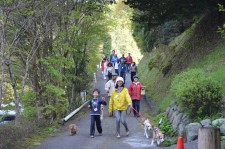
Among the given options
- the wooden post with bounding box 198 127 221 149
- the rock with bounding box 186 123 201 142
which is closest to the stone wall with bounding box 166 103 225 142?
the rock with bounding box 186 123 201 142

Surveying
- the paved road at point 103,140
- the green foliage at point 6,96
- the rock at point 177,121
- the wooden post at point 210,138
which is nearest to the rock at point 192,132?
the paved road at point 103,140

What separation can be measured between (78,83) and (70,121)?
8.28 meters

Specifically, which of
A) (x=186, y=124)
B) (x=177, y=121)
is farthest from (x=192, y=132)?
(x=177, y=121)

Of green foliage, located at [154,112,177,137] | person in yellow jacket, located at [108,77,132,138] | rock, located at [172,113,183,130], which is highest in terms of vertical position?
person in yellow jacket, located at [108,77,132,138]

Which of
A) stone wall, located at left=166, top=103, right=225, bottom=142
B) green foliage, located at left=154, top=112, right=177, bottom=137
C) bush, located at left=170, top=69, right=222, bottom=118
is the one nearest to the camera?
stone wall, located at left=166, top=103, right=225, bottom=142

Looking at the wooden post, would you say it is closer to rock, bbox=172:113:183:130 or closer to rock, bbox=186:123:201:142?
rock, bbox=186:123:201:142

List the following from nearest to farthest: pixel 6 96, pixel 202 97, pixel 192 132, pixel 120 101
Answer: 1. pixel 192 132
2. pixel 202 97
3. pixel 120 101
4. pixel 6 96

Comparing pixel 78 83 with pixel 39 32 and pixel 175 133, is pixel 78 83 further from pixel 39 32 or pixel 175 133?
pixel 175 133

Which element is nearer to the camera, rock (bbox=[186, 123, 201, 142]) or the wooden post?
the wooden post

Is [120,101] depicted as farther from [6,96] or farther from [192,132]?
[6,96]

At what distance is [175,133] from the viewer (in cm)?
1260

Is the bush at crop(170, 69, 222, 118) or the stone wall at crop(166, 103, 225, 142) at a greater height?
the bush at crop(170, 69, 222, 118)

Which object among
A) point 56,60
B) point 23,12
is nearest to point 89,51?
point 56,60

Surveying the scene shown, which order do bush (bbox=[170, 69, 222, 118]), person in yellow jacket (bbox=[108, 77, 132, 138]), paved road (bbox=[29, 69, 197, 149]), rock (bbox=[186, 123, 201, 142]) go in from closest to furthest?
rock (bbox=[186, 123, 201, 142])
bush (bbox=[170, 69, 222, 118])
paved road (bbox=[29, 69, 197, 149])
person in yellow jacket (bbox=[108, 77, 132, 138])
